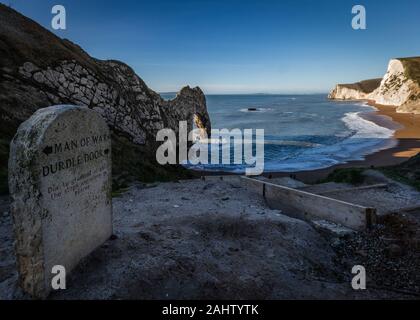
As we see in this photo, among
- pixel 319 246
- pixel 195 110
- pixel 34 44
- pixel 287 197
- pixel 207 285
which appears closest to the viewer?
pixel 207 285

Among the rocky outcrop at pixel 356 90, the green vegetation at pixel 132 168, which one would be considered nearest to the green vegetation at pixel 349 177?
the green vegetation at pixel 132 168

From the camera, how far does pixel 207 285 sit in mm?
5926

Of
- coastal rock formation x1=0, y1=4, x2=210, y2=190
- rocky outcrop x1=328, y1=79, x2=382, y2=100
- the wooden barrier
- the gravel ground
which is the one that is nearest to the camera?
the gravel ground

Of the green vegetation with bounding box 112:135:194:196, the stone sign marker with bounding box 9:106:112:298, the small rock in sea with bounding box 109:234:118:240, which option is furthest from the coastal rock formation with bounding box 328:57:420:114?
the stone sign marker with bounding box 9:106:112:298

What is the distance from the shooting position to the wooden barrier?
934cm

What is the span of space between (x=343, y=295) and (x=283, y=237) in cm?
269

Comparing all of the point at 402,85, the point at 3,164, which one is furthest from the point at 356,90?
the point at 3,164

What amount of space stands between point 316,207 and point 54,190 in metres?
8.38

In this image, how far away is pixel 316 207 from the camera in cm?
1073

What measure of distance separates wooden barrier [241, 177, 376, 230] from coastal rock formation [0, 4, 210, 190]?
992cm

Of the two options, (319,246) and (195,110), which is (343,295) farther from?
(195,110)

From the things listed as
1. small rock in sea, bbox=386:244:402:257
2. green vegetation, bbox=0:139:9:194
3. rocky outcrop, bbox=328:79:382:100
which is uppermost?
rocky outcrop, bbox=328:79:382:100

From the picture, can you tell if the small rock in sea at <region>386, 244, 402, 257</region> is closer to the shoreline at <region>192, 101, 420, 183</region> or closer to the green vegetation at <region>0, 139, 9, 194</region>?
the shoreline at <region>192, 101, 420, 183</region>
